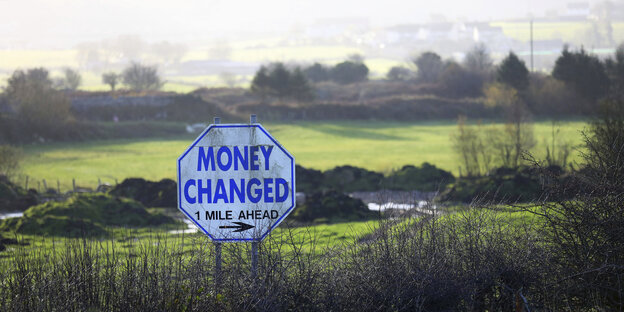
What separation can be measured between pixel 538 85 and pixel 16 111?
57068 mm

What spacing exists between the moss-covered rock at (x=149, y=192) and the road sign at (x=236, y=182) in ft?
70.2

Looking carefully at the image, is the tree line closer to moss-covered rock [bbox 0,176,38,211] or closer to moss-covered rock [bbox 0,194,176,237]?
moss-covered rock [bbox 0,194,176,237]

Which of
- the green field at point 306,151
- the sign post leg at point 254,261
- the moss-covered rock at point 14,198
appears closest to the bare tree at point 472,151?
the green field at point 306,151

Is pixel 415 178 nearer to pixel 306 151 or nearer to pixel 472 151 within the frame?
pixel 472 151

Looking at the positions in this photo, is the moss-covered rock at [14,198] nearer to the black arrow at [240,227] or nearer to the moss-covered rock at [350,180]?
the moss-covered rock at [350,180]

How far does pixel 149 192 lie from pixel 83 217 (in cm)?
723

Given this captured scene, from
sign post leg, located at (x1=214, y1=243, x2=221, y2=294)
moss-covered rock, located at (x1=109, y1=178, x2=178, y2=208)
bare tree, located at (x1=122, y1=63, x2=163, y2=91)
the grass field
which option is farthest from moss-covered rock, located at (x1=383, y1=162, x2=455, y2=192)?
bare tree, located at (x1=122, y1=63, x2=163, y2=91)

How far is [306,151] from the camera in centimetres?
5381

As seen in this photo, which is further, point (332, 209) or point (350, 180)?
point (350, 180)

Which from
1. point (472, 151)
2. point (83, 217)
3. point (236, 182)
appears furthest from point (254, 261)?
point (472, 151)

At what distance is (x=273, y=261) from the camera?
23.9 feet

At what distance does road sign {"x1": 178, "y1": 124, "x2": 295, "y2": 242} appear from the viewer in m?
7.66

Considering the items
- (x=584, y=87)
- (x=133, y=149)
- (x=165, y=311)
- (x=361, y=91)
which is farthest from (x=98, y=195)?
(x=361, y=91)

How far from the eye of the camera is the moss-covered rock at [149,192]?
2908cm
